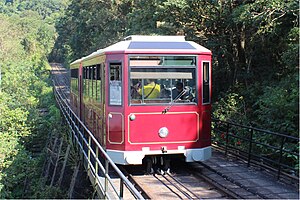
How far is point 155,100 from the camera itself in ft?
31.4

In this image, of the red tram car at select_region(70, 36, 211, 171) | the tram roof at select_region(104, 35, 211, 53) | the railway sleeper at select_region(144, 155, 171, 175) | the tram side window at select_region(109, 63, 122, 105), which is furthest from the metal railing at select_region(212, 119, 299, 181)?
the tram side window at select_region(109, 63, 122, 105)

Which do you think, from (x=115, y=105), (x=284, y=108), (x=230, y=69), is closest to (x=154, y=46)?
(x=115, y=105)

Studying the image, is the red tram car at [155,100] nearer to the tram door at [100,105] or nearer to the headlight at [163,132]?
the headlight at [163,132]

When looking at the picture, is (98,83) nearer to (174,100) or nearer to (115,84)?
(115,84)

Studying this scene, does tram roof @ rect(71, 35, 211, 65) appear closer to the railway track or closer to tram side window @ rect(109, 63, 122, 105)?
tram side window @ rect(109, 63, 122, 105)

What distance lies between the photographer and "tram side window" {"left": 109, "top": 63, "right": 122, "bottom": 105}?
31.1 ft

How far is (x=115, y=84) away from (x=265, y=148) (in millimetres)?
4933

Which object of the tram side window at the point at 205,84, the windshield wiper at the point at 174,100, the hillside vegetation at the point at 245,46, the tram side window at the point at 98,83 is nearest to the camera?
the windshield wiper at the point at 174,100

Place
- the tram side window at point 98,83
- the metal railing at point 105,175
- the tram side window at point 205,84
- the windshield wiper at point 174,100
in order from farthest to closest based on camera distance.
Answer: the tram side window at point 98,83, the tram side window at point 205,84, the windshield wiper at point 174,100, the metal railing at point 105,175

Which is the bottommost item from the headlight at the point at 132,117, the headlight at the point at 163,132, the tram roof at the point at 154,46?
the headlight at the point at 163,132

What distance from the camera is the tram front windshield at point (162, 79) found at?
940 cm

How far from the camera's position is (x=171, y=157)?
10.6 metres

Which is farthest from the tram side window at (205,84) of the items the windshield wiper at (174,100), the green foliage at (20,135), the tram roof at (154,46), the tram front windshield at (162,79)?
the green foliage at (20,135)

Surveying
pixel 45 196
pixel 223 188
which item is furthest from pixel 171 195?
pixel 45 196
